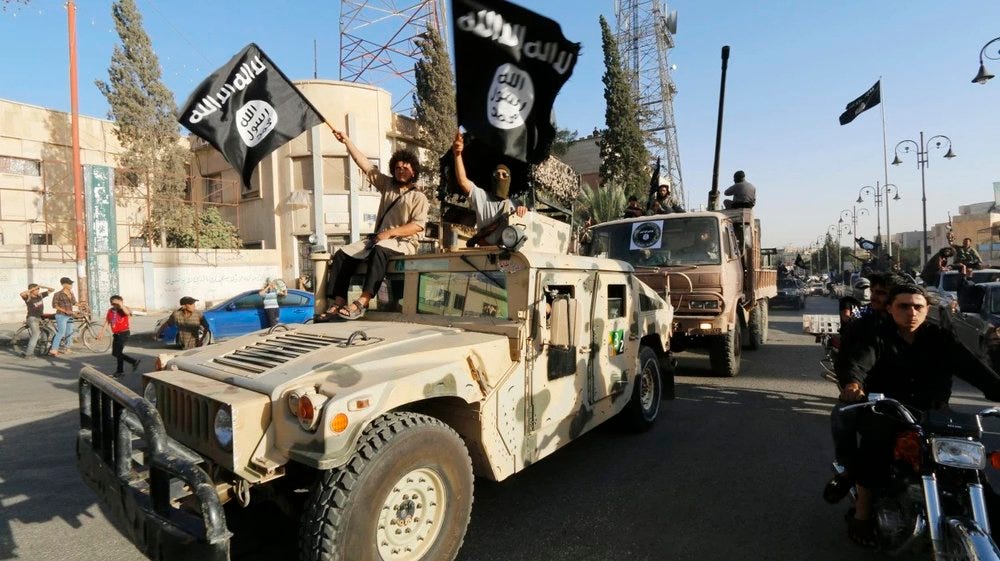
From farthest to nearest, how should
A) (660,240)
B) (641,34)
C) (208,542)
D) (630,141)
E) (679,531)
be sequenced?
(641,34) < (630,141) < (660,240) < (679,531) < (208,542)

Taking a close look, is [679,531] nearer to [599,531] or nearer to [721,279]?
[599,531]

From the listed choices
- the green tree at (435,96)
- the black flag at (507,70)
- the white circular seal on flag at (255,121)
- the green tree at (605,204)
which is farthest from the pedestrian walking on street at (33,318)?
the green tree at (605,204)

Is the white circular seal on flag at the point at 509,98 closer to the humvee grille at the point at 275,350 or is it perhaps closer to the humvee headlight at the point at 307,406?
the humvee grille at the point at 275,350

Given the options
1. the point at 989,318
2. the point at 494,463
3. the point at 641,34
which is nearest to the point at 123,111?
the point at 494,463

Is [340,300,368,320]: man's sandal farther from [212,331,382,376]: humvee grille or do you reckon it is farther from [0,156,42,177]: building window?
[0,156,42,177]: building window

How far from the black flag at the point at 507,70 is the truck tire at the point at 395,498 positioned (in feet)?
8.96

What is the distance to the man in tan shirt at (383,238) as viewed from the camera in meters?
4.30

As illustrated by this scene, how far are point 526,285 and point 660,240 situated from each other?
16.6 ft

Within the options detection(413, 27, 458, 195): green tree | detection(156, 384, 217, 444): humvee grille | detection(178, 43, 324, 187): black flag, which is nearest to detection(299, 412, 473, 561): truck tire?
detection(156, 384, 217, 444): humvee grille

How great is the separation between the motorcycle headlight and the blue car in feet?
37.9

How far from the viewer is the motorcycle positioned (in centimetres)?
232

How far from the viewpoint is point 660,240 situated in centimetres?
809

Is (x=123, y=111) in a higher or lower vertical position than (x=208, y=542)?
higher

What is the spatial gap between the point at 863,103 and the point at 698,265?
64.1 ft
